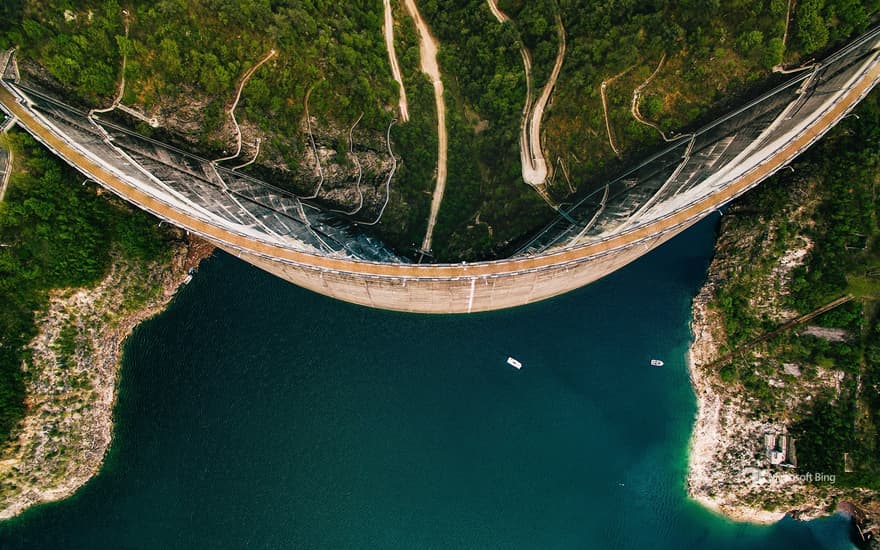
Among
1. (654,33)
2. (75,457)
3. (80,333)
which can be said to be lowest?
(75,457)

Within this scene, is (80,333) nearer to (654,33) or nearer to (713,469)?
(654,33)

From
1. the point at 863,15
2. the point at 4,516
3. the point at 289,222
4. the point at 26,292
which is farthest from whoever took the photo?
the point at 289,222

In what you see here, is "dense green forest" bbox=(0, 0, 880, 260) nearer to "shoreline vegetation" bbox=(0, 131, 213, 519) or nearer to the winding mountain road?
the winding mountain road

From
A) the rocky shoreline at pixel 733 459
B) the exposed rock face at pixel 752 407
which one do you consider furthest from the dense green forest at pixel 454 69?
the rocky shoreline at pixel 733 459

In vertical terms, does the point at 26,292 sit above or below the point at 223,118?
below

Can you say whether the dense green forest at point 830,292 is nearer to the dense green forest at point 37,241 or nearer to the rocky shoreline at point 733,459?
the rocky shoreline at point 733,459

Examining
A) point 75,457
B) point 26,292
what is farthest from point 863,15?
point 75,457
